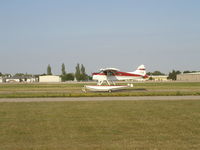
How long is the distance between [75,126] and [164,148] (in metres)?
4.42

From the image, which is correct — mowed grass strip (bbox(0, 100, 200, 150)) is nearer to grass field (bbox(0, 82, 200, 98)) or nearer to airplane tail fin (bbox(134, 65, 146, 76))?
grass field (bbox(0, 82, 200, 98))

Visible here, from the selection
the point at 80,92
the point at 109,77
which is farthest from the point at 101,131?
the point at 109,77

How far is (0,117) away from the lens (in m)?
13.0

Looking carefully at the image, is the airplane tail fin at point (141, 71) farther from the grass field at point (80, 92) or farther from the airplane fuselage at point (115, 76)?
the grass field at point (80, 92)

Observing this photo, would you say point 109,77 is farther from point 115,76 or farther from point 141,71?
point 141,71

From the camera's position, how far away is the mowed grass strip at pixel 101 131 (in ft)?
25.3

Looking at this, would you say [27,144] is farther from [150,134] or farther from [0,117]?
[0,117]

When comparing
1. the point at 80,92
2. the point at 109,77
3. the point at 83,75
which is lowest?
the point at 80,92

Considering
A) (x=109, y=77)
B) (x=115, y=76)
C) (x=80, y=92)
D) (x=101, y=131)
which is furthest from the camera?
(x=115, y=76)

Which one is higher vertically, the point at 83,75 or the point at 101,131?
the point at 83,75

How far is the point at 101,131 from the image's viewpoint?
9602 mm

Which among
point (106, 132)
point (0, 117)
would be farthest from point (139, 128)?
point (0, 117)

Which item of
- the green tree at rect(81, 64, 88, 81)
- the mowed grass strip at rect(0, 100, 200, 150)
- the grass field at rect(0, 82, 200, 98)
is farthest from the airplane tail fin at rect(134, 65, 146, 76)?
the green tree at rect(81, 64, 88, 81)

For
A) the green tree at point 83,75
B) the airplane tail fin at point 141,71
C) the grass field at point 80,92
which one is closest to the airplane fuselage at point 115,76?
the airplane tail fin at point 141,71
